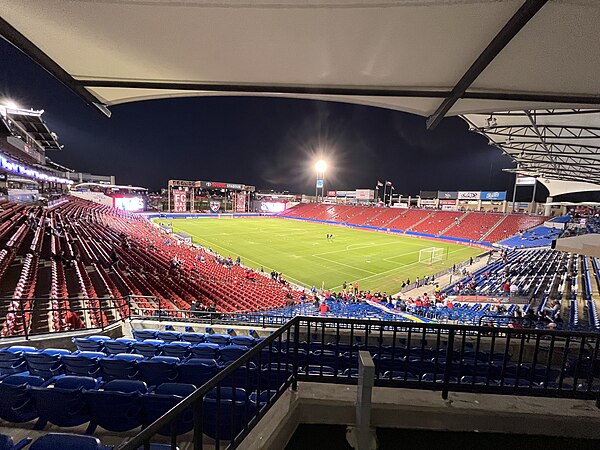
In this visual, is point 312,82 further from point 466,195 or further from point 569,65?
point 466,195

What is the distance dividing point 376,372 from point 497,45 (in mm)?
4101

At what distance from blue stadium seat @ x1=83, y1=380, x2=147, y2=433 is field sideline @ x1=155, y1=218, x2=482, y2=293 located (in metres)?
22.0

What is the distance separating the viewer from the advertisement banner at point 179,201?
88250 mm

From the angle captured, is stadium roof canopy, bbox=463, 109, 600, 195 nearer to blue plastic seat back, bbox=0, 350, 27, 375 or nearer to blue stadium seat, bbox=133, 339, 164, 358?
blue stadium seat, bbox=133, 339, 164, 358

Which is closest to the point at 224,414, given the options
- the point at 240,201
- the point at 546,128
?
the point at 546,128

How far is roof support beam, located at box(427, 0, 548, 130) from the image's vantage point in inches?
87.7

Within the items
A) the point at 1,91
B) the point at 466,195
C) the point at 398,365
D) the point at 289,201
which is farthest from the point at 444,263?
the point at 289,201

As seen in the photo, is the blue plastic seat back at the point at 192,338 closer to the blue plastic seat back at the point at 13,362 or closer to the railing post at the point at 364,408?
the blue plastic seat back at the point at 13,362

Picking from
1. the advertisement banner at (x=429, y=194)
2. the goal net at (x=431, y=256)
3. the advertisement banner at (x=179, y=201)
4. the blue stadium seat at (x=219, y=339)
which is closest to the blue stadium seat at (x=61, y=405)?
the blue stadium seat at (x=219, y=339)

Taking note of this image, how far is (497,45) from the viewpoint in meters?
2.71

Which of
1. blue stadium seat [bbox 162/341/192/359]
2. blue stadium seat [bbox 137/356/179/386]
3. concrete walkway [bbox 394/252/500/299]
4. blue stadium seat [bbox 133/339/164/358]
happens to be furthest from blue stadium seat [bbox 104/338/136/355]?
concrete walkway [bbox 394/252/500/299]

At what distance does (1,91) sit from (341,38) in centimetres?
6073

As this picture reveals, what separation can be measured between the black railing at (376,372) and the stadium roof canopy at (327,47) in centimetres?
296

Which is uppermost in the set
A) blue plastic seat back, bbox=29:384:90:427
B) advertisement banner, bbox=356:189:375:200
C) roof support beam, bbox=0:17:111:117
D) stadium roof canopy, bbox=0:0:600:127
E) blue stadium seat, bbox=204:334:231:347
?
advertisement banner, bbox=356:189:375:200
